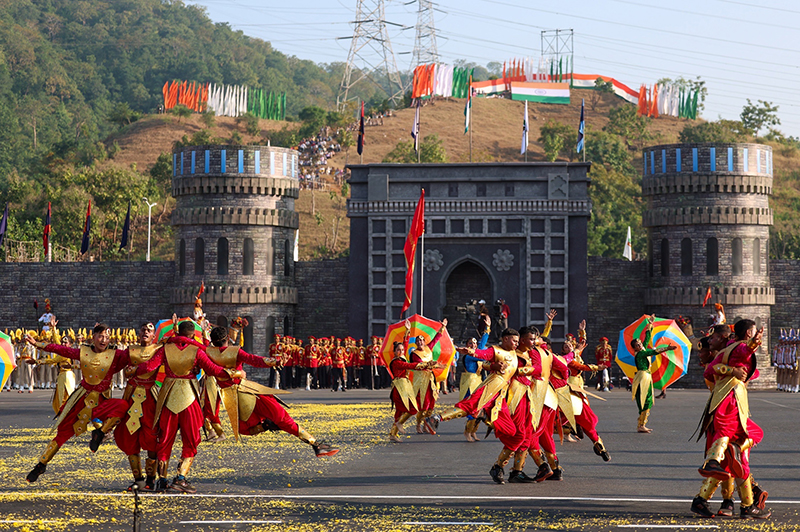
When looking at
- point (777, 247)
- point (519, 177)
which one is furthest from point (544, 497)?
point (777, 247)

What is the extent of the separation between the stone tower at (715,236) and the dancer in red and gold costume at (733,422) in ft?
90.0

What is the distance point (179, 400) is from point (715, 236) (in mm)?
29360

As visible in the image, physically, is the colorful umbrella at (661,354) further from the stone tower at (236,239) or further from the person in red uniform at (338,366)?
the stone tower at (236,239)

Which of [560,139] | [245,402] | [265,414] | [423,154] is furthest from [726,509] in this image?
[560,139]

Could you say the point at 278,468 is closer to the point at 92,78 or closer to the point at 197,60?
the point at 92,78

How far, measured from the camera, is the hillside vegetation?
74.6 metres

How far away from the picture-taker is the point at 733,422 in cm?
982

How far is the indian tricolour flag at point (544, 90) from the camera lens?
345 feet

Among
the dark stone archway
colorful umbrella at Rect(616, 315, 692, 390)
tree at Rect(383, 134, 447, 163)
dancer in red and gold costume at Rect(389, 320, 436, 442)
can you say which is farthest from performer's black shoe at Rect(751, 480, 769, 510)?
tree at Rect(383, 134, 447, 163)

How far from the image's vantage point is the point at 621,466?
13.3m

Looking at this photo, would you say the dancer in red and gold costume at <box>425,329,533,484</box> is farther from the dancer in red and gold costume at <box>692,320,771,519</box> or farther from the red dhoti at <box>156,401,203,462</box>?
the red dhoti at <box>156,401,203,462</box>

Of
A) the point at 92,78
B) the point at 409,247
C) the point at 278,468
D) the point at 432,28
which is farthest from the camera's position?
the point at 92,78

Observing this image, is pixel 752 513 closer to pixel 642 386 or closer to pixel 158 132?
pixel 642 386

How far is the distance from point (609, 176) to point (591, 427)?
77.6 meters
